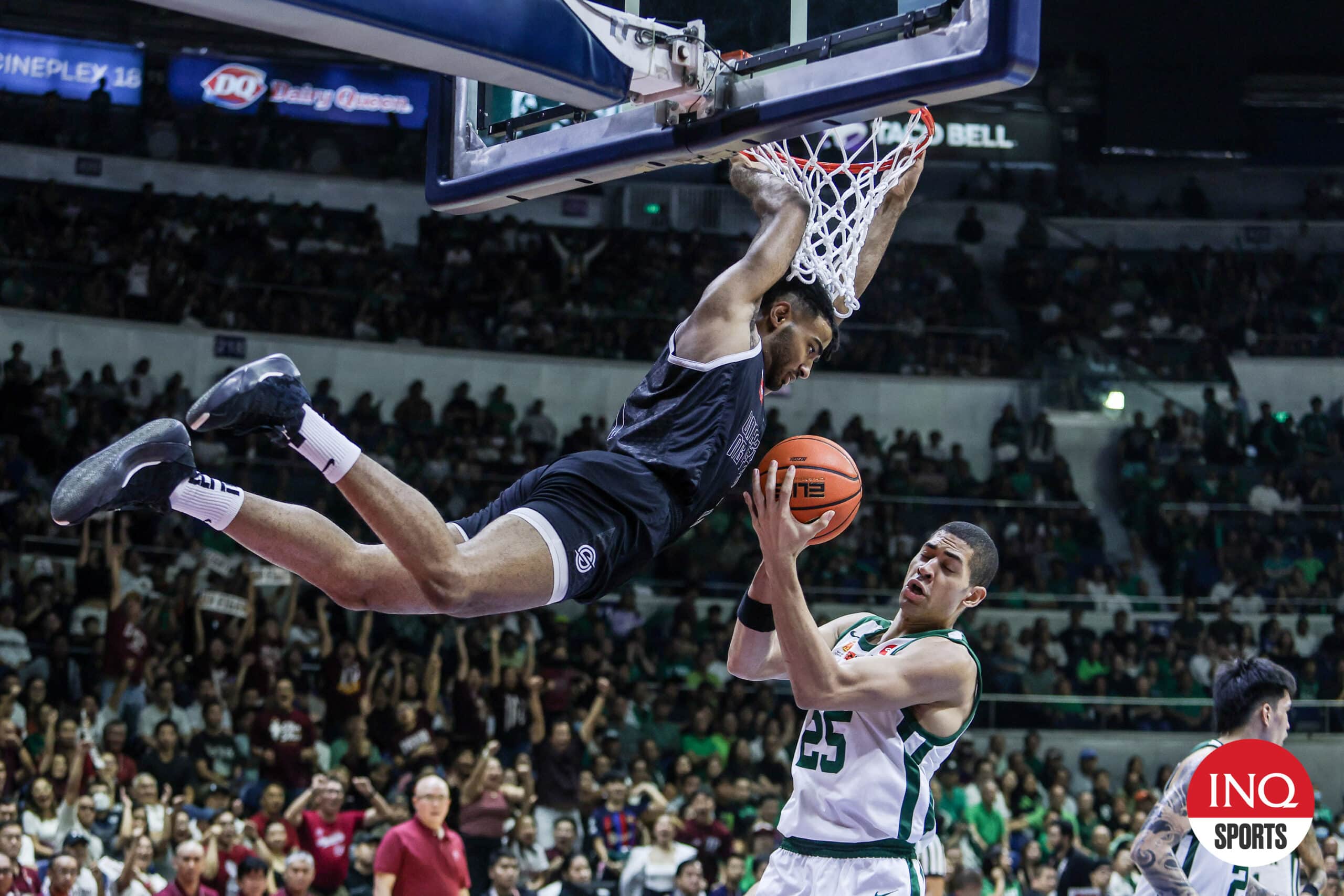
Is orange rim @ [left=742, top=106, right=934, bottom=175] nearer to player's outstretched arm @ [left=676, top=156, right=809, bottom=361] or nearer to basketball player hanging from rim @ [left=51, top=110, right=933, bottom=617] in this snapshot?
basketball player hanging from rim @ [left=51, top=110, right=933, bottom=617]

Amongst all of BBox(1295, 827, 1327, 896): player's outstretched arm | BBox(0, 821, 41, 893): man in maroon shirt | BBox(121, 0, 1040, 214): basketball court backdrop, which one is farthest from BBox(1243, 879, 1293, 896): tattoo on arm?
BBox(0, 821, 41, 893): man in maroon shirt

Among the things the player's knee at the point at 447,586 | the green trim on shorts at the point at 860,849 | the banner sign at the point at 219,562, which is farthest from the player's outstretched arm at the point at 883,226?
the banner sign at the point at 219,562

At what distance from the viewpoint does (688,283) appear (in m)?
20.2

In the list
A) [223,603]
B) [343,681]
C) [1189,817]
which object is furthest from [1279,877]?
[223,603]

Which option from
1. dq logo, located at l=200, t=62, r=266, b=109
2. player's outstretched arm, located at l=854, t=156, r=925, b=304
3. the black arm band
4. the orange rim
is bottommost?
the black arm band

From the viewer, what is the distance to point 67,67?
19969mm

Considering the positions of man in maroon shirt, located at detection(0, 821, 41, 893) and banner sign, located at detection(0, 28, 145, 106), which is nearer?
man in maroon shirt, located at detection(0, 821, 41, 893)

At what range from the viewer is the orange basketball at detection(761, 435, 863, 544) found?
4.86 metres

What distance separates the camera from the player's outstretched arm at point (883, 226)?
18.5 ft

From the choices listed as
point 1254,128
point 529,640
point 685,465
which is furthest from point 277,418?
point 1254,128

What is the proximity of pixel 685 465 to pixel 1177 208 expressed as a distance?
20.3 metres

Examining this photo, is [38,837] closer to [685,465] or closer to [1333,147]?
[685,465]

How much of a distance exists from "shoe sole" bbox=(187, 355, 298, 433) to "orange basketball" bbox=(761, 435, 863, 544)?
1682 millimetres

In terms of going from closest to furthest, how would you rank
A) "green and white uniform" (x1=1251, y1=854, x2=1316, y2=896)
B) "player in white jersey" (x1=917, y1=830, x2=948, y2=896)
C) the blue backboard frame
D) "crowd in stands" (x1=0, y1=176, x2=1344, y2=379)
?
the blue backboard frame
"green and white uniform" (x1=1251, y1=854, x2=1316, y2=896)
"player in white jersey" (x1=917, y1=830, x2=948, y2=896)
"crowd in stands" (x1=0, y1=176, x2=1344, y2=379)
